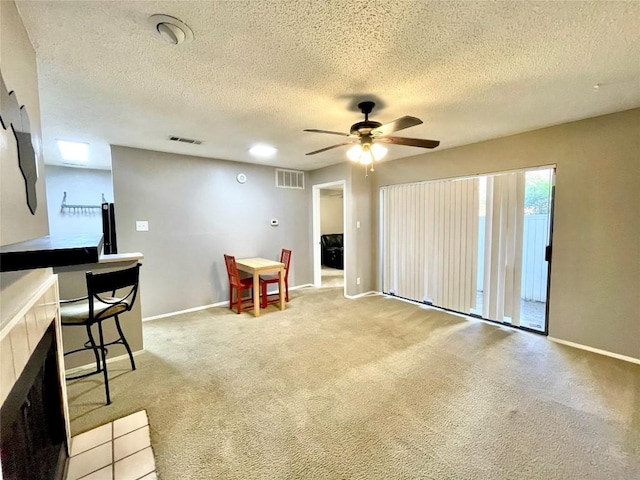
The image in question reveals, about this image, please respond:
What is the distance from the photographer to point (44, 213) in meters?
1.56

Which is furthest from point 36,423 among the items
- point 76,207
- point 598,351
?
point 76,207

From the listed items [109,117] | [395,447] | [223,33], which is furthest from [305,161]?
[395,447]

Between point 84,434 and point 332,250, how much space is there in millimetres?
6463

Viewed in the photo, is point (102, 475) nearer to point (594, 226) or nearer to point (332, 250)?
point (594, 226)

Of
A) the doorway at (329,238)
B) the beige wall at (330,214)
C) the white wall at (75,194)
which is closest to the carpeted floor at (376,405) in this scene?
the doorway at (329,238)

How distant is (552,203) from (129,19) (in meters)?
3.94

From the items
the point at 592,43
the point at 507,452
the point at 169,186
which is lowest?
the point at 507,452

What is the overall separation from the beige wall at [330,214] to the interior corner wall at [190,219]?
3322mm

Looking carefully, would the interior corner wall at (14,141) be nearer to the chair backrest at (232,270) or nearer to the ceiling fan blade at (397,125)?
the ceiling fan blade at (397,125)

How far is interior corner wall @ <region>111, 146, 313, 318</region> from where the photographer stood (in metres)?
3.77

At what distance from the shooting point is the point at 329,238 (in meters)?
8.43

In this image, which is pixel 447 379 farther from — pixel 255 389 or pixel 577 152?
pixel 577 152

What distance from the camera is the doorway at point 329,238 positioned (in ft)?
18.7

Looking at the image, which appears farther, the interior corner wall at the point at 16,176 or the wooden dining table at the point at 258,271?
the wooden dining table at the point at 258,271
